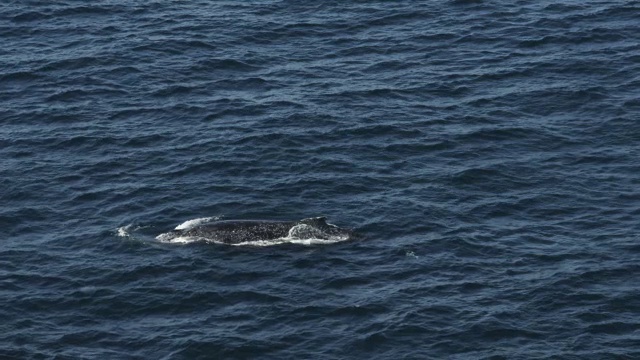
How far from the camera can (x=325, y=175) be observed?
92562mm

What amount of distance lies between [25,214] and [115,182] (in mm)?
7487

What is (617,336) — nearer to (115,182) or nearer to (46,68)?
(115,182)

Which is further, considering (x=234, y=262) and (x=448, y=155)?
(x=448, y=155)

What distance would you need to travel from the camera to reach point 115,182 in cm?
9306

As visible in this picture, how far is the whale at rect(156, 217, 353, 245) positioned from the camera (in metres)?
84.1

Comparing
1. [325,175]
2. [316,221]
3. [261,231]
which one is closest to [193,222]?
[261,231]

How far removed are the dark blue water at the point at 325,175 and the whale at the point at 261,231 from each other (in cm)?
91

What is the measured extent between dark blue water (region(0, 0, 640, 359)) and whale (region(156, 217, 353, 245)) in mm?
914

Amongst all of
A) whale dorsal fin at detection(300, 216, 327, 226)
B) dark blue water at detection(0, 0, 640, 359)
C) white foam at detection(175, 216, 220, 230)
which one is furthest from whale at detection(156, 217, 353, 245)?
dark blue water at detection(0, 0, 640, 359)

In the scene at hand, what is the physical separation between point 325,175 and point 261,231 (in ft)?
33.2

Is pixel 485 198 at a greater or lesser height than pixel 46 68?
lesser

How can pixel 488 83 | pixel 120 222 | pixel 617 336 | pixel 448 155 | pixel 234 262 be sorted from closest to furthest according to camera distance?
pixel 617 336 < pixel 234 262 < pixel 120 222 < pixel 448 155 < pixel 488 83

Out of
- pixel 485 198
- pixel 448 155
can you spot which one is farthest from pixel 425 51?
pixel 485 198

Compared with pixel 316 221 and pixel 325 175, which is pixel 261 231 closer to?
pixel 316 221
